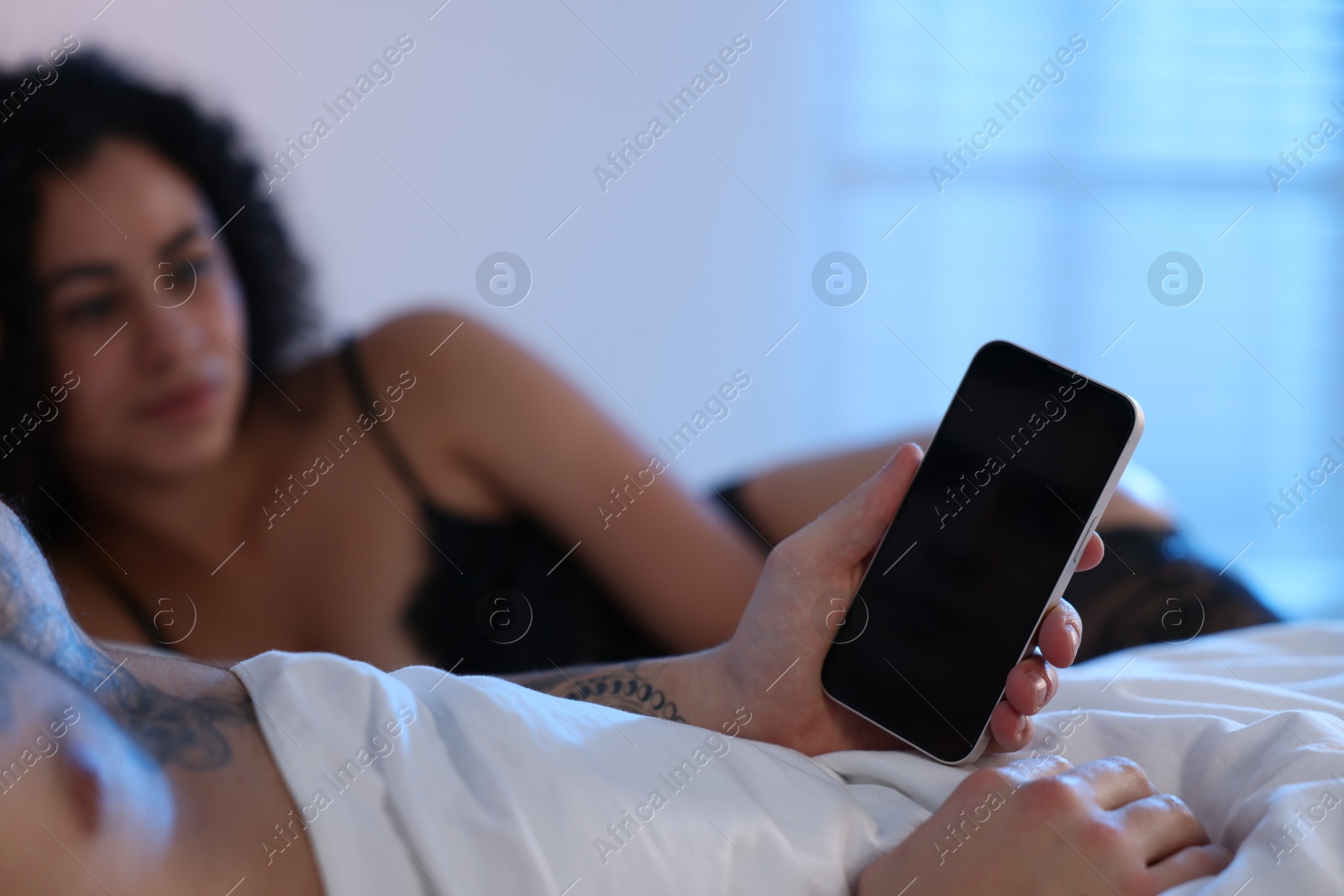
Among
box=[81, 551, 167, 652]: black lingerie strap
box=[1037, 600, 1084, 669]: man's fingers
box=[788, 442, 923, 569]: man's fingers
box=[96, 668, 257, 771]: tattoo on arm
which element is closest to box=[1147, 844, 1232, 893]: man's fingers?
box=[1037, 600, 1084, 669]: man's fingers

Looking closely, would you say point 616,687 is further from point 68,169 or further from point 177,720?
point 68,169

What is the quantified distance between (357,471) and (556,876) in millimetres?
669

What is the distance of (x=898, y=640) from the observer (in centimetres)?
58

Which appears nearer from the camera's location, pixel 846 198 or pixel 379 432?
pixel 379 432

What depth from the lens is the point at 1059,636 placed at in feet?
1.80

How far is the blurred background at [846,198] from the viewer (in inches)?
43.8

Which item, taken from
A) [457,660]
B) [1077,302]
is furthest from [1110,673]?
[1077,302]

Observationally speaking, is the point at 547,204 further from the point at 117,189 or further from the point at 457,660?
the point at 457,660

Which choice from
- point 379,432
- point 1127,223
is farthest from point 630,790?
point 1127,223

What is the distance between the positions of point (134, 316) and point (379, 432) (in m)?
0.27

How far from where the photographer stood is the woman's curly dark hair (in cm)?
88

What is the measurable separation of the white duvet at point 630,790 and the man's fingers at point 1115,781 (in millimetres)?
49

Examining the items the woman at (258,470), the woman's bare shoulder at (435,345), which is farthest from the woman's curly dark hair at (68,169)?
the woman's bare shoulder at (435,345)

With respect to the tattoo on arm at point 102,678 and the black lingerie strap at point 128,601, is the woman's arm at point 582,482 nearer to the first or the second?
the black lingerie strap at point 128,601
